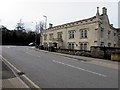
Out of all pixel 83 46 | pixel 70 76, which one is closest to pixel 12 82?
pixel 70 76

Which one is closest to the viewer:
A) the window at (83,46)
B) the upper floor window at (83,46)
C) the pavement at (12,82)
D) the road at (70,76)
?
the pavement at (12,82)

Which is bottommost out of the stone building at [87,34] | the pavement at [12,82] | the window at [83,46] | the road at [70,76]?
the road at [70,76]

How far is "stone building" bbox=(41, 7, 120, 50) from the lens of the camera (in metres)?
35.8

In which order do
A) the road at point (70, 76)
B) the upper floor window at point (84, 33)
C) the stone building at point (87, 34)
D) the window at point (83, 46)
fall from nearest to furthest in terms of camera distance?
the road at point (70, 76) → the stone building at point (87, 34) → the window at point (83, 46) → the upper floor window at point (84, 33)

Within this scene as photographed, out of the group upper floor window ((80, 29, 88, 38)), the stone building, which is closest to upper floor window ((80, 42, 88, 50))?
the stone building

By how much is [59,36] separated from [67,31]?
4.40 m

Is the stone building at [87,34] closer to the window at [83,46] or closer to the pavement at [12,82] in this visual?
the window at [83,46]

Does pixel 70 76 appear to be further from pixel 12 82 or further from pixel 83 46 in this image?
pixel 83 46

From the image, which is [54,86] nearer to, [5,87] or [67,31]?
[5,87]

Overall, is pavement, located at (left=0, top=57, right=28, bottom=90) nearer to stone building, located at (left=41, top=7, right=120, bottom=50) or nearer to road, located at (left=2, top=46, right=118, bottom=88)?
road, located at (left=2, top=46, right=118, bottom=88)

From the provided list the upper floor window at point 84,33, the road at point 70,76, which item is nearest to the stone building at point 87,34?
the upper floor window at point 84,33

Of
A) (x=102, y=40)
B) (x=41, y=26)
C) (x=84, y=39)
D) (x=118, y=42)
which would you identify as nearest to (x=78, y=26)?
(x=84, y=39)

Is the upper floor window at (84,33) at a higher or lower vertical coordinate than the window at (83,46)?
higher

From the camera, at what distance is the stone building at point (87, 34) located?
A: 35.8 meters
